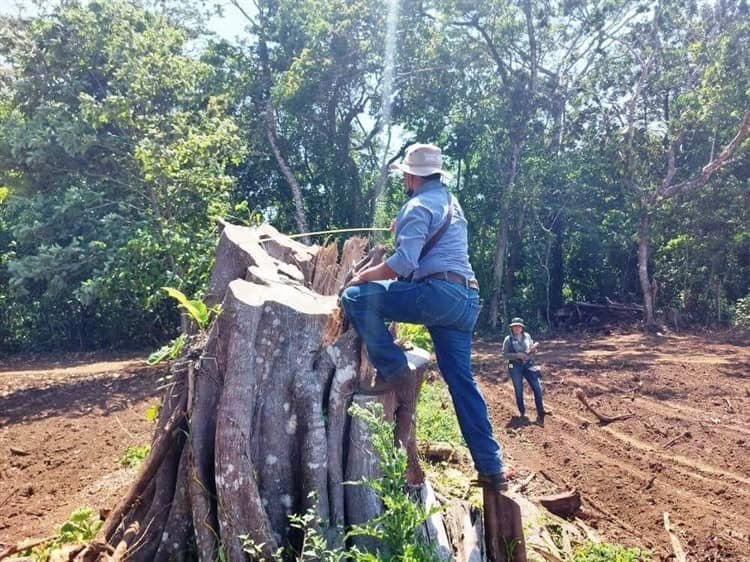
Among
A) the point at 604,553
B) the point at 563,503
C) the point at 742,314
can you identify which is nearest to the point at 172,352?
the point at 604,553

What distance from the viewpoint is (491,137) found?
72.8ft

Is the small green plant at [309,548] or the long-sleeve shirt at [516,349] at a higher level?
the long-sleeve shirt at [516,349]

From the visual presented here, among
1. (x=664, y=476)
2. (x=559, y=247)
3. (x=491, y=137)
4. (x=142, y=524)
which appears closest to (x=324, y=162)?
(x=491, y=137)

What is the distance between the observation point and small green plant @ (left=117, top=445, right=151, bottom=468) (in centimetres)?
588

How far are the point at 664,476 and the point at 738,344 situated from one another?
10945mm

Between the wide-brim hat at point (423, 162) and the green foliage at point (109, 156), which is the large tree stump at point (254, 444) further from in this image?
the green foliage at point (109, 156)

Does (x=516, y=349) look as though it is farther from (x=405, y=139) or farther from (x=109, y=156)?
(x=405, y=139)

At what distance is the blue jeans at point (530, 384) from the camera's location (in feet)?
28.5

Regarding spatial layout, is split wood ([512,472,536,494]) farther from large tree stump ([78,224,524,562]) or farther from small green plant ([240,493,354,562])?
small green plant ([240,493,354,562])

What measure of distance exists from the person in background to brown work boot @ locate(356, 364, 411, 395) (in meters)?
5.63

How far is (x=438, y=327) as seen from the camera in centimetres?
347

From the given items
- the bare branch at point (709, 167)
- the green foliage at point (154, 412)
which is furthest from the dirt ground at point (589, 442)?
the bare branch at point (709, 167)

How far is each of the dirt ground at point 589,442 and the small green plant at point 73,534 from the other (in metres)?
0.76

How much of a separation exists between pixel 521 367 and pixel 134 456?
5293mm
